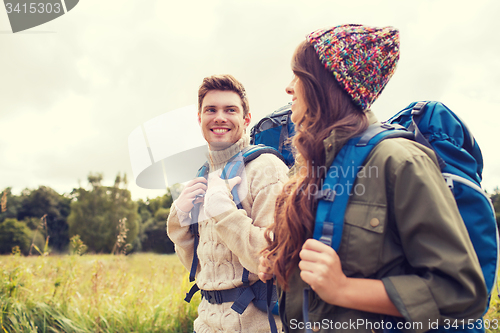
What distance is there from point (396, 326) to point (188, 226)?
151cm

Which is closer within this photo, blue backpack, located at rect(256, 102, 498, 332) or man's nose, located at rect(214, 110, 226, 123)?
blue backpack, located at rect(256, 102, 498, 332)

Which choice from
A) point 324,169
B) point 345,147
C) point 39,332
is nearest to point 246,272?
point 324,169

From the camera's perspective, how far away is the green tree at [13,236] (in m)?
44.8

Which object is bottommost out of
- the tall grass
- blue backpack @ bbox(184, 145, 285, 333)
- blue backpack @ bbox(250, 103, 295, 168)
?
the tall grass

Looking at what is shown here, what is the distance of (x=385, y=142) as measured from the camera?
114cm

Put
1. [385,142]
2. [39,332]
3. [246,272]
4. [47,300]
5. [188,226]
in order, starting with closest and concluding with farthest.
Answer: [385,142], [246,272], [188,226], [39,332], [47,300]

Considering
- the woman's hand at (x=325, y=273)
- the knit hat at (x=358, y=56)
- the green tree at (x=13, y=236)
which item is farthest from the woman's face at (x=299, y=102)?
the green tree at (x=13, y=236)

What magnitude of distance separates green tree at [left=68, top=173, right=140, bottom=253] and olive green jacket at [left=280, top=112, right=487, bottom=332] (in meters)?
50.5

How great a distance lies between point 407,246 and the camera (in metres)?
1.08

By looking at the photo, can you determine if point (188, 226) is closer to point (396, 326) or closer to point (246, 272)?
point (246, 272)

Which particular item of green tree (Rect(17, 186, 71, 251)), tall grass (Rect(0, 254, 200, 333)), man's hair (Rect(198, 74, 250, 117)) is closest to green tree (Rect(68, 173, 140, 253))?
green tree (Rect(17, 186, 71, 251))

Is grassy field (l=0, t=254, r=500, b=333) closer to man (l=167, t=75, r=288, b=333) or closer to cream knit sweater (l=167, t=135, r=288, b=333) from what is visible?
man (l=167, t=75, r=288, b=333)

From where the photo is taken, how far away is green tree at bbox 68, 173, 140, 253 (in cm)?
4972

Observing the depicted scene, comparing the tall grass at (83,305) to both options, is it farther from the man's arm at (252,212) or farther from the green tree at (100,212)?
the green tree at (100,212)
